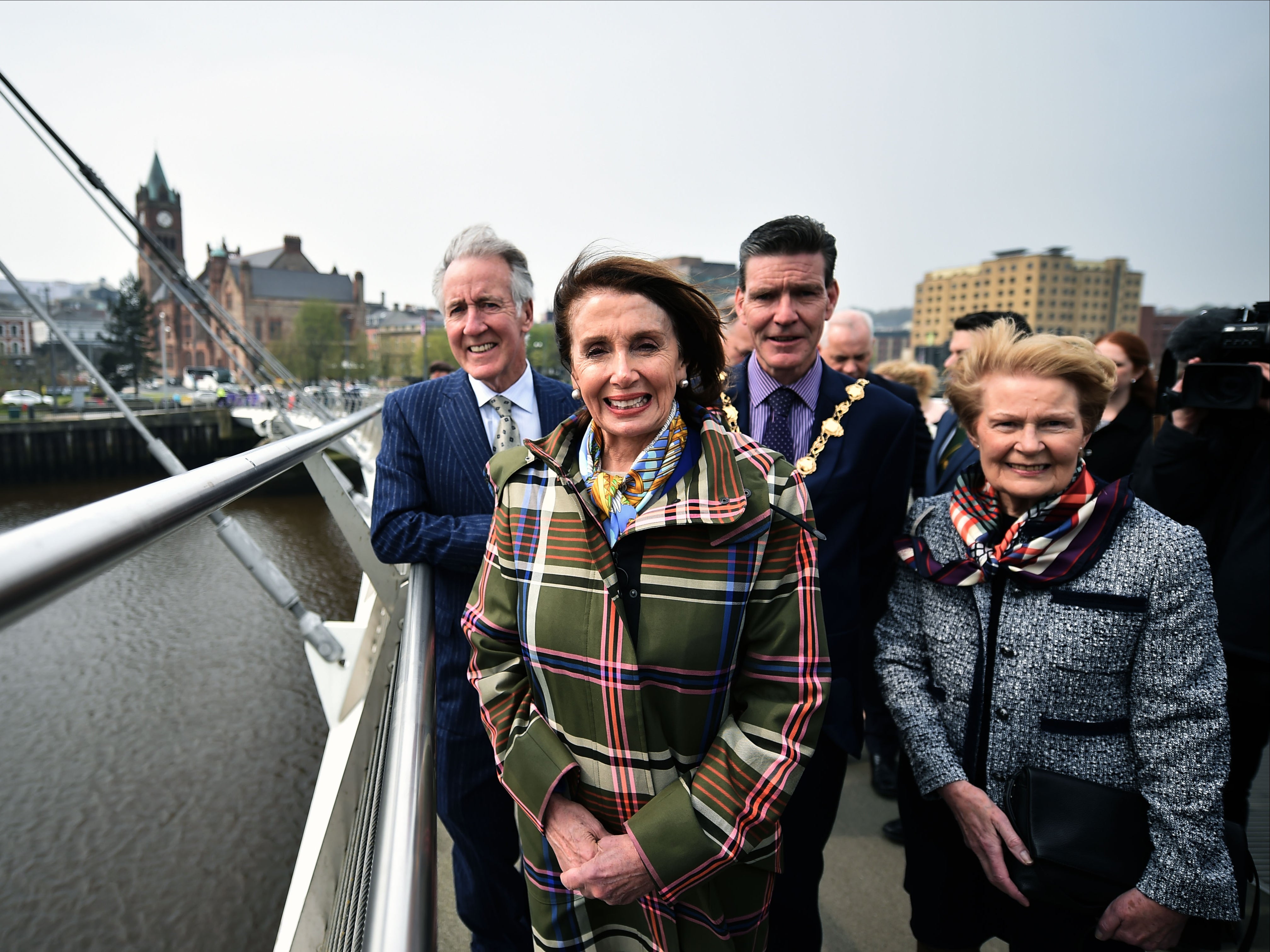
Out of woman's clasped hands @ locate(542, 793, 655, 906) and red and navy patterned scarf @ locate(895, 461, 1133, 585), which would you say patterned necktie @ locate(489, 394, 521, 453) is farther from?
red and navy patterned scarf @ locate(895, 461, 1133, 585)

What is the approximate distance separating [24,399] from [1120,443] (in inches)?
1941

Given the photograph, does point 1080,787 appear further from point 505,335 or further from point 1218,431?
point 505,335

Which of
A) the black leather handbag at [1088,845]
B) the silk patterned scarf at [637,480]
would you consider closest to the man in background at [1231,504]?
the black leather handbag at [1088,845]

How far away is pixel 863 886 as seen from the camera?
2.87 metres

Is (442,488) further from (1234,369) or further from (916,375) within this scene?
(916,375)

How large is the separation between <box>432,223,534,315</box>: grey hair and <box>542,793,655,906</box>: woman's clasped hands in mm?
1531

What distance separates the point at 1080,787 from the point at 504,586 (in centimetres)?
138

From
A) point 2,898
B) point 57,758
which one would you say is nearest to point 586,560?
point 2,898

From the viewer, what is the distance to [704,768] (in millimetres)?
1284

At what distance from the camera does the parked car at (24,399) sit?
114 feet

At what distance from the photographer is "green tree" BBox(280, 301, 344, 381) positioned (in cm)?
6988

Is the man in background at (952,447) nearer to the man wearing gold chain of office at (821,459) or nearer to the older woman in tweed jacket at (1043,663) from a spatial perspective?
the man wearing gold chain of office at (821,459)

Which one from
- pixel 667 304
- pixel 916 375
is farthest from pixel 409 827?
pixel 916 375

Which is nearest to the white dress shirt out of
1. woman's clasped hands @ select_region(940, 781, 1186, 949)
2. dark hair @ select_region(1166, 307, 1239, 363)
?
woman's clasped hands @ select_region(940, 781, 1186, 949)
